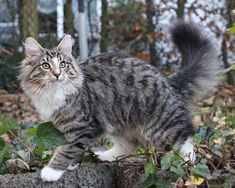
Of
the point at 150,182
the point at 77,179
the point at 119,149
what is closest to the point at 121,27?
the point at 119,149

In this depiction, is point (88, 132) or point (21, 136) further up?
point (88, 132)

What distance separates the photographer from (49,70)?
3.83m

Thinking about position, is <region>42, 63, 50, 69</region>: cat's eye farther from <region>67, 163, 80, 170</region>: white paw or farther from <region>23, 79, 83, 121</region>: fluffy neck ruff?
<region>67, 163, 80, 170</region>: white paw

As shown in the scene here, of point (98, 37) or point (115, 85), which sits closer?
point (115, 85)

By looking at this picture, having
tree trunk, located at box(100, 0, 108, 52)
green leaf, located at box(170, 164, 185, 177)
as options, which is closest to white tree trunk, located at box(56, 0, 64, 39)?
tree trunk, located at box(100, 0, 108, 52)

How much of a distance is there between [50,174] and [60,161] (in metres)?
0.16

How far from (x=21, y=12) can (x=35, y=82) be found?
4.16 m

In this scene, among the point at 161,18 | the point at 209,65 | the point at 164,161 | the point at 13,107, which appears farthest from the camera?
the point at 161,18

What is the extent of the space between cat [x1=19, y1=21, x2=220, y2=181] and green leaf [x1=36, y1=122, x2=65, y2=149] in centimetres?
9

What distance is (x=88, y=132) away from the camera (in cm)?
380

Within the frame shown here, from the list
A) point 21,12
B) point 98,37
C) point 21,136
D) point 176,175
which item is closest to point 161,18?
point 98,37

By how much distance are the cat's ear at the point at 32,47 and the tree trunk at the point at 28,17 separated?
147 inches

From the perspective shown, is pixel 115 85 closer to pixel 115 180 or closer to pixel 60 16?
pixel 115 180

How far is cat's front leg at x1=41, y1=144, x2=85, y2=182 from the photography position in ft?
11.7
